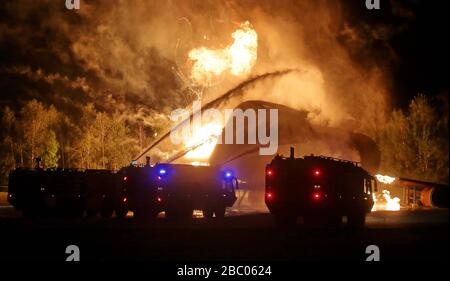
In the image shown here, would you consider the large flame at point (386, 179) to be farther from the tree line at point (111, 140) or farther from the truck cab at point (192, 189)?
the truck cab at point (192, 189)

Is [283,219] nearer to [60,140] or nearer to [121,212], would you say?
[121,212]

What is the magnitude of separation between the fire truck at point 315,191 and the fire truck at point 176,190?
4636mm

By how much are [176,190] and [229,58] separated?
35331mm

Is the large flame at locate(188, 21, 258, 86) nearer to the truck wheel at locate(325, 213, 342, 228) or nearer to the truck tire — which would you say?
the truck tire

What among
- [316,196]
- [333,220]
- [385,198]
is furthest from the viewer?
[385,198]

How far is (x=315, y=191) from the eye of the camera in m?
25.2

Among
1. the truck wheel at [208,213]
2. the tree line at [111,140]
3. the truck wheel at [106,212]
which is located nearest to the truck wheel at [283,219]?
the truck wheel at [208,213]

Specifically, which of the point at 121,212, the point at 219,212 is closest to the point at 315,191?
the point at 219,212

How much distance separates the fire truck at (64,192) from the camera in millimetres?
31125

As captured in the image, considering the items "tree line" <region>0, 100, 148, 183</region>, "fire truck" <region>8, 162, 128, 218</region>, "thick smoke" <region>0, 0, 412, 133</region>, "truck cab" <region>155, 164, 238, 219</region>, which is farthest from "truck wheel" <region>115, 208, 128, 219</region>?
"tree line" <region>0, 100, 148, 183</region>

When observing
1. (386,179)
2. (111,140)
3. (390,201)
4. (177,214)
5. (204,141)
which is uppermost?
(111,140)

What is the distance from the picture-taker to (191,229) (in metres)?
22.9

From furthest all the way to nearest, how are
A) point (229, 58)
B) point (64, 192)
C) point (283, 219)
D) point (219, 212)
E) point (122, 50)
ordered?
point (122, 50), point (229, 58), point (64, 192), point (219, 212), point (283, 219)

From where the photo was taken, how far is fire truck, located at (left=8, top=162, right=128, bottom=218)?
102ft
